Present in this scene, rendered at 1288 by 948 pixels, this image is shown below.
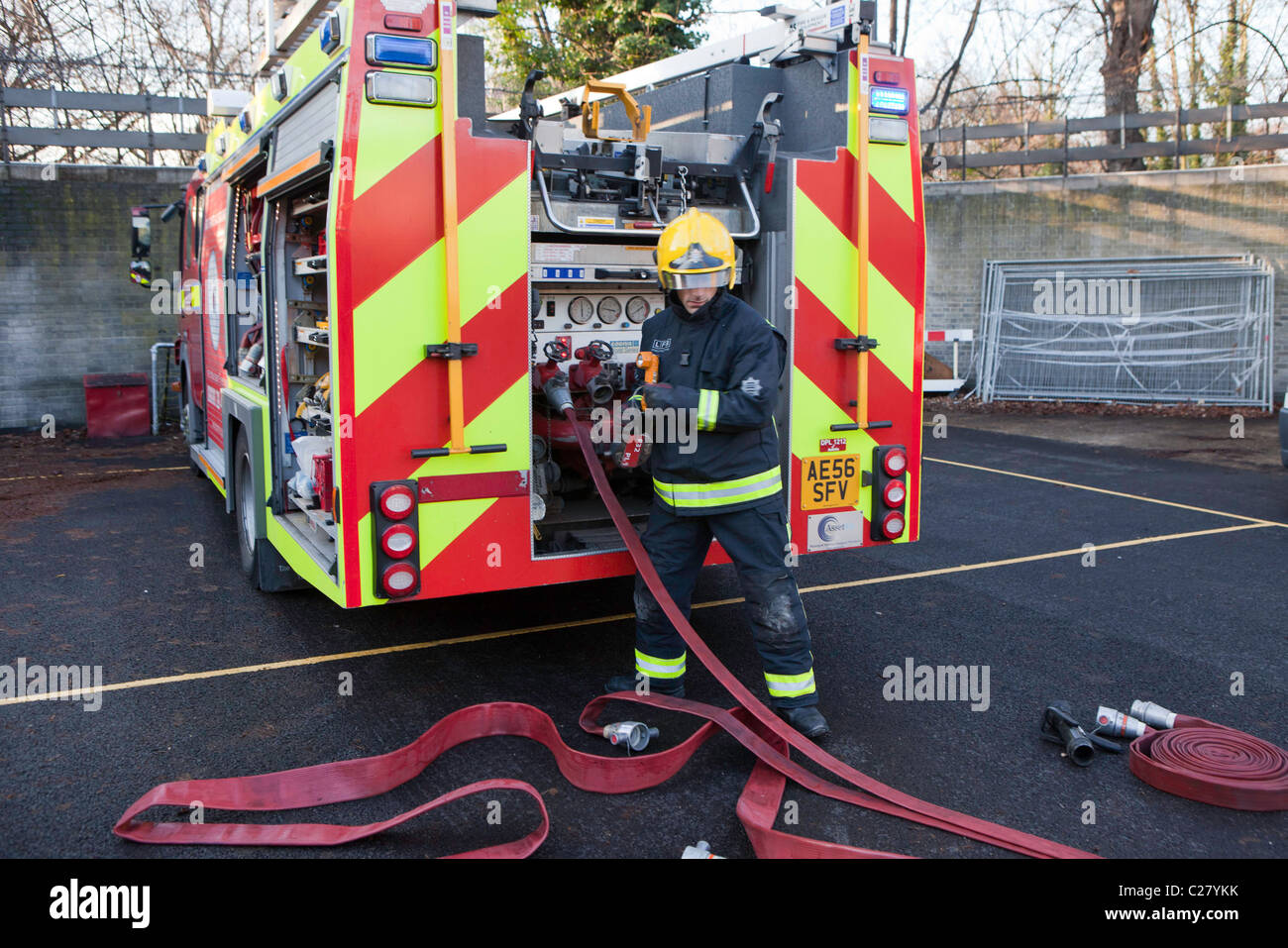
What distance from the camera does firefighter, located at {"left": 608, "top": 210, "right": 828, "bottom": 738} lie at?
3.75 meters

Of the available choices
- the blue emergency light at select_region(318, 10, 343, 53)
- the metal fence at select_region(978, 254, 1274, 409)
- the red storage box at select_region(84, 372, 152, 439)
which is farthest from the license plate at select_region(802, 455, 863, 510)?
the metal fence at select_region(978, 254, 1274, 409)

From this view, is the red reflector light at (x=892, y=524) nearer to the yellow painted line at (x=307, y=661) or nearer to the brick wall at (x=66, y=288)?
the yellow painted line at (x=307, y=661)

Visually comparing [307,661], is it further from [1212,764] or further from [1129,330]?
[1129,330]

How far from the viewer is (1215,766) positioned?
3.49 m

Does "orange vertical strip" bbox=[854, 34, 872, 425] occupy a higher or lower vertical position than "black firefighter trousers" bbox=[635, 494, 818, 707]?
higher

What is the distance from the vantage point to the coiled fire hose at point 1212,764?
3.36 m

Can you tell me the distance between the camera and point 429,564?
149 inches

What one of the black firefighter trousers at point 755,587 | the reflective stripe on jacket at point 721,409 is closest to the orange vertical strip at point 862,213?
the reflective stripe on jacket at point 721,409

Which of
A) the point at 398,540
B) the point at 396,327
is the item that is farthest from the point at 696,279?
the point at 398,540

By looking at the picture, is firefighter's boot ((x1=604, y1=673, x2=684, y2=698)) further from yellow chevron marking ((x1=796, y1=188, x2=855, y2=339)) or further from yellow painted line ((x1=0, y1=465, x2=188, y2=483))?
yellow painted line ((x1=0, y1=465, x2=188, y2=483))

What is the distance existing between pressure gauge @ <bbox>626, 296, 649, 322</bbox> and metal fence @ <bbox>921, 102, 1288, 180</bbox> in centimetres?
1371

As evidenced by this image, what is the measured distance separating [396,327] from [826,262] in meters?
1.81
